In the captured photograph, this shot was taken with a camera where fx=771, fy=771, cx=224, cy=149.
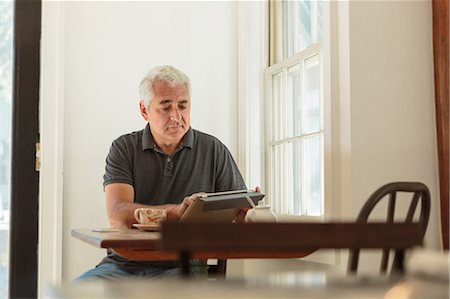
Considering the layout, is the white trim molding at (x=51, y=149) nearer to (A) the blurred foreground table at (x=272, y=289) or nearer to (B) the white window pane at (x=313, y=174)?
(B) the white window pane at (x=313, y=174)

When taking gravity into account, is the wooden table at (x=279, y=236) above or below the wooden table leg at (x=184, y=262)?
above

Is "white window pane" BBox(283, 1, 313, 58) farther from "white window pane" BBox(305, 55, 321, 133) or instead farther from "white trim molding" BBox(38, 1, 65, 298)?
"white trim molding" BBox(38, 1, 65, 298)

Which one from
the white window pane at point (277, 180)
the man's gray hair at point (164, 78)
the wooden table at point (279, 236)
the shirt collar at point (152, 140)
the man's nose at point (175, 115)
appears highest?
the man's gray hair at point (164, 78)

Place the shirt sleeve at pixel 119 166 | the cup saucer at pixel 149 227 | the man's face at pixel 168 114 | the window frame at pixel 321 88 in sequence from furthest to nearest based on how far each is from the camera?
the man's face at pixel 168 114
the shirt sleeve at pixel 119 166
the window frame at pixel 321 88
the cup saucer at pixel 149 227

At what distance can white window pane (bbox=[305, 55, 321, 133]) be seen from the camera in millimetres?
3323

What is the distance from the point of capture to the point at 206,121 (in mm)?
4000

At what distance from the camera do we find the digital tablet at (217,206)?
260cm

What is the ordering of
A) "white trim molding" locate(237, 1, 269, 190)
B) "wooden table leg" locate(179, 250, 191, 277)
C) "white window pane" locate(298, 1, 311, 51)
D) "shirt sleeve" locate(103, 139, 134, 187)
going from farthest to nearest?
"white trim molding" locate(237, 1, 269, 190) < "white window pane" locate(298, 1, 311, 51) < "shirt sleeve" locate(103, 139, 134, 187) < "wooden table leg" locate(179, 250, 191, 277)

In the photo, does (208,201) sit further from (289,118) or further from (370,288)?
(370,288)

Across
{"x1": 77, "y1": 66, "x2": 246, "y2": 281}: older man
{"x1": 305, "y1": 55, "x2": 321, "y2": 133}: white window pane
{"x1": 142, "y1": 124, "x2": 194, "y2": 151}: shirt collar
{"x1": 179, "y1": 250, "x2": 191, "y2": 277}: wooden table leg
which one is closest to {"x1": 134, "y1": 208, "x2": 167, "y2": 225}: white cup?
{"x1": 77, "y1": 66, "x2": 246, "y2": 281}: older man

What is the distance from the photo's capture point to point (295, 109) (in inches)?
141

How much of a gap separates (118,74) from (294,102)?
90 centimetres

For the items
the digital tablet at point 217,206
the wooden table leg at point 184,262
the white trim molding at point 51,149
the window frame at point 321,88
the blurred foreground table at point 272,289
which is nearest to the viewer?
the blurred foreground table at point 272,289

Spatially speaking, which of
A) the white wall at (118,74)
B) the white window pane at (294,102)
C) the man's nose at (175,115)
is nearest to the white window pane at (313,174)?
the white window pane at (294,102)
